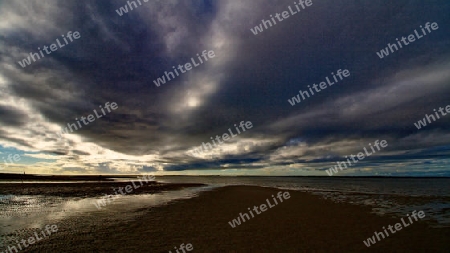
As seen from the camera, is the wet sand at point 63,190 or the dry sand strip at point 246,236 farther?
the wet sand at point 63,190

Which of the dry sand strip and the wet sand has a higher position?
the wet sand

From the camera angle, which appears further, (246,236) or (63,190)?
(63,190)

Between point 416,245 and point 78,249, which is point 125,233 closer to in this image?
point 78,249

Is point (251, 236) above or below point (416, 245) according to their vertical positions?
above

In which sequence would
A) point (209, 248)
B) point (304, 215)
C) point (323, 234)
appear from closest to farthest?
point (209, 248), point (323, 234), point (304, 215)

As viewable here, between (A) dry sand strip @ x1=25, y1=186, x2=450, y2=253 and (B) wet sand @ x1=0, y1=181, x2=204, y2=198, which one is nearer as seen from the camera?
(A) dry sand strip @ x1=25, y1=186, x2=450, y2=253

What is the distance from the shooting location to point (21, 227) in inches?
513

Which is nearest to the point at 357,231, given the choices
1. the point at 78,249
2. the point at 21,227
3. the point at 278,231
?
the point at 278,231

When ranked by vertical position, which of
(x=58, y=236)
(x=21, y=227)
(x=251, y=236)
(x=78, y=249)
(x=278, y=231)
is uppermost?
(x=21, y=227)

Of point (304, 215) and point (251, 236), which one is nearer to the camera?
point (251, 236)

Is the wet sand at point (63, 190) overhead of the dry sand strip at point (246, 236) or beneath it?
overhead

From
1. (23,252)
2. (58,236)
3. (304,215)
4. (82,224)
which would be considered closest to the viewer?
(23,252)

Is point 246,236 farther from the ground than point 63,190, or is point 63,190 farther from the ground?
point 63,190

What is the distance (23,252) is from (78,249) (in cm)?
220
